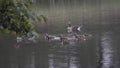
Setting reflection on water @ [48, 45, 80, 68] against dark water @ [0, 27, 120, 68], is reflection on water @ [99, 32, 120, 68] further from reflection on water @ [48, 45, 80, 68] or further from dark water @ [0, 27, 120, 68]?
reflection on water @ [48, 45, 80, 68]

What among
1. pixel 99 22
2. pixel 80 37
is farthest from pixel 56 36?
pixel 99 22

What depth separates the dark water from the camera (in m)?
16.6

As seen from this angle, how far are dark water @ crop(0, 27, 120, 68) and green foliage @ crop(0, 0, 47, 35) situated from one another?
11.9 m

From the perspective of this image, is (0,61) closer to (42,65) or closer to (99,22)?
(42,65)

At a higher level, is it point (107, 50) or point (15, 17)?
point (15, 17)

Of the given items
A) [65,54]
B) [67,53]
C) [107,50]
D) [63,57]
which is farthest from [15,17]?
[107,50]

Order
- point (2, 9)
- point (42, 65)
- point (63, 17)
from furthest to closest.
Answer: point (63, 17) < point (42, 65) < point (2, 9)

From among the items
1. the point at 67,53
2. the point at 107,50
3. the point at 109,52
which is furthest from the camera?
the point at 107,50

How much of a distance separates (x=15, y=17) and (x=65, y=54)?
48.9ft

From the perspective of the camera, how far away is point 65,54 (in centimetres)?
1869

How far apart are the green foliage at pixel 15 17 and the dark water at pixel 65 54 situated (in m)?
11.9

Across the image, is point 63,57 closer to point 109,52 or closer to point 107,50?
point 109,52

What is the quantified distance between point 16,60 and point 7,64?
2.61ft

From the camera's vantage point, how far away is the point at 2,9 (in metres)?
3.85
